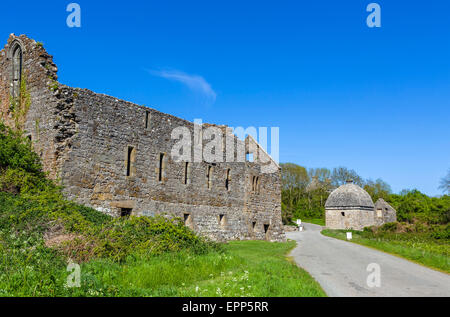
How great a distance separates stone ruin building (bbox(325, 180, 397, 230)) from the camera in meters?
54.9

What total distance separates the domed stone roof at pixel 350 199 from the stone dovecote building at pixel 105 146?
33.1m

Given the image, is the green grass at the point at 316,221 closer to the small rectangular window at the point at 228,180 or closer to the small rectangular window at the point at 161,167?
the small rectangular window at the point at 228,180

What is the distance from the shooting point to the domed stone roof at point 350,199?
A: 55406mm

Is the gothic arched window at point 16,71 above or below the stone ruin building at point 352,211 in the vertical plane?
above

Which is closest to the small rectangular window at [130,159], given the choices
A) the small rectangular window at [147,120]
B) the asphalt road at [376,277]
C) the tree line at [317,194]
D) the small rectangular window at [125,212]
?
the small rectangular window at [147,120]

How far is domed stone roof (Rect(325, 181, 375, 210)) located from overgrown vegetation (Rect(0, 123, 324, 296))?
4308 centimetres

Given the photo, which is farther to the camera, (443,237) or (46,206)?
(443,237)

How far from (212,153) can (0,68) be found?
42.2 ft

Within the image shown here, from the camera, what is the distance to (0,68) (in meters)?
21.2

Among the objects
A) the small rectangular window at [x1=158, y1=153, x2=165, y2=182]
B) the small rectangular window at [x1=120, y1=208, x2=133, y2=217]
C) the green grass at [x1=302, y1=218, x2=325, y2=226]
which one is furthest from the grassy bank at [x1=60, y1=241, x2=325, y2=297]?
the green grass at [x1=302, y1=218, x2=325, y2=226]

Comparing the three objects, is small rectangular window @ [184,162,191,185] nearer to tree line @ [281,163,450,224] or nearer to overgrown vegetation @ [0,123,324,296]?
overgrown vegetation @ [0,123,324,296]

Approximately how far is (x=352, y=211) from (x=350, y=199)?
1.78 m
